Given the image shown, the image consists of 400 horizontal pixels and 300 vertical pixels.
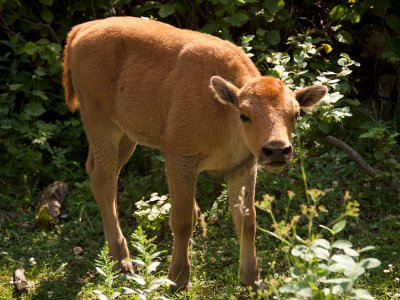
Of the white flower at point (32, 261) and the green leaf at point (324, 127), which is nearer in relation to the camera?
the white flower at point (32, 261)

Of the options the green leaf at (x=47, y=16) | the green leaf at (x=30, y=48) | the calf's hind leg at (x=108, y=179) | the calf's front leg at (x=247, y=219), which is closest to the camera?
the calf's front leg at (x=247, y=219)

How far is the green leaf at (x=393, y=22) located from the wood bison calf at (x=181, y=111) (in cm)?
240

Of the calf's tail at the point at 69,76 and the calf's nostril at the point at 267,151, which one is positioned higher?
the calf's nostril at the point at 267,151

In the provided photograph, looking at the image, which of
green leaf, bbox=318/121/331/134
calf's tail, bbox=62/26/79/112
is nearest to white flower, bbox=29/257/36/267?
calf's tail, bbox=62/26/79/112

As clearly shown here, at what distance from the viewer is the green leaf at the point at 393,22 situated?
28.4 ft

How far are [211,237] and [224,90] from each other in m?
1.86

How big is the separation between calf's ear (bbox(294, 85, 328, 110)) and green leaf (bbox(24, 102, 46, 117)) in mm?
3571

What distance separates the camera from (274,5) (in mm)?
8641

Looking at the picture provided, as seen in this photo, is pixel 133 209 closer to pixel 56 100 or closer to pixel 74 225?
pixel 74 225

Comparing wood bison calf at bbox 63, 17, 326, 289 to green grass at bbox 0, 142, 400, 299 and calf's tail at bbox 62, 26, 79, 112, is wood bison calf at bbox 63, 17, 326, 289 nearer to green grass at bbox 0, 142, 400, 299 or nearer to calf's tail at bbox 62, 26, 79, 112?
calf's tail at bbox 62, 26, 79, 112

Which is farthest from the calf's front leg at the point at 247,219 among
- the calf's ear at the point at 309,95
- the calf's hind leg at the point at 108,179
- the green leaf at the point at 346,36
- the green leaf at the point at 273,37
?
the green leaf at the point at 346,36

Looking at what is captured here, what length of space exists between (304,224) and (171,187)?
1.62m

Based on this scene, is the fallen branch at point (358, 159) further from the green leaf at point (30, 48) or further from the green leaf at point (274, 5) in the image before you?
the green leaf at point (30, 48)

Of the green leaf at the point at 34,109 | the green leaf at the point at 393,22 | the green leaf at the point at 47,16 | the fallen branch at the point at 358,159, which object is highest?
the green leaf at the point at 393,22
